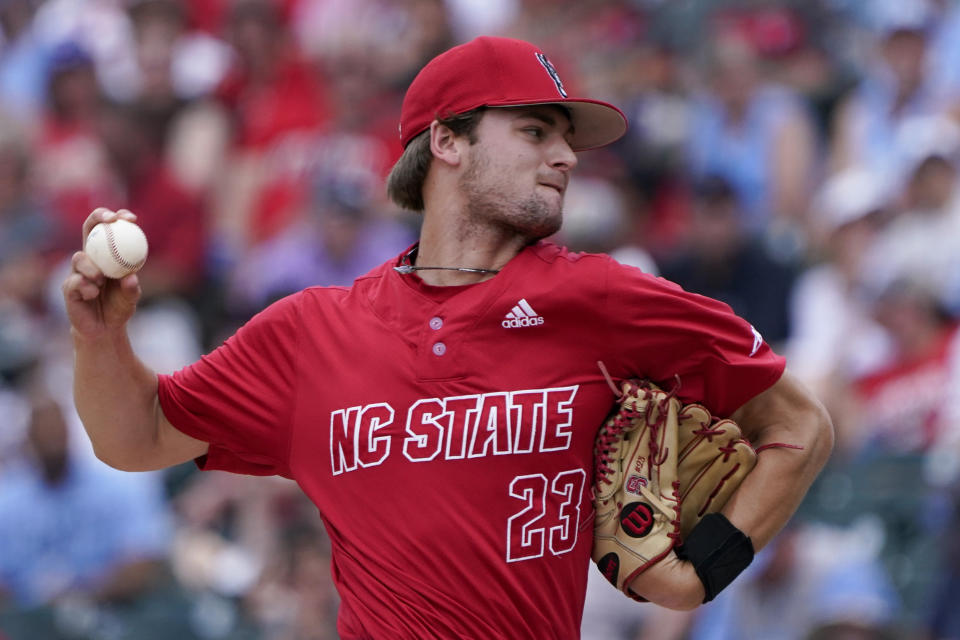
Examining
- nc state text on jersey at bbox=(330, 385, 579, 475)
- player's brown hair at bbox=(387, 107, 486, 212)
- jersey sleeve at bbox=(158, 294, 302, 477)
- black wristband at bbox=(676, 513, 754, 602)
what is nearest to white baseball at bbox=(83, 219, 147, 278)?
jersey sleeve at bbox=(158, 294, 302, 477)

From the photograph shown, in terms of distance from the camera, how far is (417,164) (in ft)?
11.5

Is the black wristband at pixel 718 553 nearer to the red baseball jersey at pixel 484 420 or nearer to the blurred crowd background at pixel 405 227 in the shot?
the red baseball jersey at pixel 484 420

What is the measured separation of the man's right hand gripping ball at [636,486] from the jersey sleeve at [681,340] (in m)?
0.08

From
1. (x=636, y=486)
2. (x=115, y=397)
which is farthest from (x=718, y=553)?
(x=115, y=397)

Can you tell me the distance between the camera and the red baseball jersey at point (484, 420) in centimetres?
306

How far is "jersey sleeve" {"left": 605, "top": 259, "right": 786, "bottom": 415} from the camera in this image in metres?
3.09

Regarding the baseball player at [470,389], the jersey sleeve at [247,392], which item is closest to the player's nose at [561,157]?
the baseball player at [470,389]

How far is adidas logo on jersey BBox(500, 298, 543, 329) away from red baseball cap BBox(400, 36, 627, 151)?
0.52 m

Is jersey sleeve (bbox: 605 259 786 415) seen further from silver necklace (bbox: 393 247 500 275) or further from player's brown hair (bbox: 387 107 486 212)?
player's brown hair (bbox: 387 107 486 212)

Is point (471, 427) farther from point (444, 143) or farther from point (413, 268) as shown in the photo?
point (444, 143)

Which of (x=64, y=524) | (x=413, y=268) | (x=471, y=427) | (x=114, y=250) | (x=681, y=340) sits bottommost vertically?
(x=64, y=524)

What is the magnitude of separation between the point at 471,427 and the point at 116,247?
93 centimetres

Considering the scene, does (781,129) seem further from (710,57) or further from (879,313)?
(879,313)

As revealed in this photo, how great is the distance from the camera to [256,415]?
329 cm
